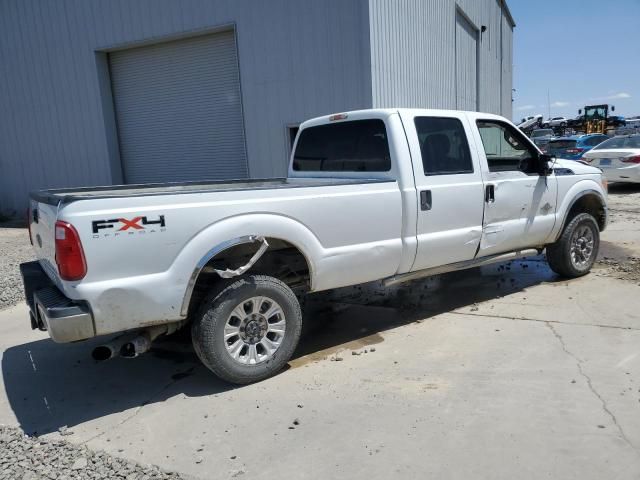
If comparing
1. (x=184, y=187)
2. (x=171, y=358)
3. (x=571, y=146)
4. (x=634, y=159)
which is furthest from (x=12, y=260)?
(x=571, y=146)

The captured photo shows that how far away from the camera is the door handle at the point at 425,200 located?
4809mm

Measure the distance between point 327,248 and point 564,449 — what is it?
2.15 m

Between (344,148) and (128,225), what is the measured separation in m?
2.57

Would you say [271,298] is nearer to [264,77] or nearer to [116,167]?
[264,77]

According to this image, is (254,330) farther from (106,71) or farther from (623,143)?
(623,143)

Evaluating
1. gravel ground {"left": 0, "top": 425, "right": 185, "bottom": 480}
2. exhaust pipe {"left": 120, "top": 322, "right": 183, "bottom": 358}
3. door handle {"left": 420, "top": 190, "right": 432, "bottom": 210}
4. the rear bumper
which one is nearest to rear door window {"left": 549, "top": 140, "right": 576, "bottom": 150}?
door handle {"left": 420, "top": 190, "right": 432, "bottom": 210}

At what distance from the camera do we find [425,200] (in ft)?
15.9

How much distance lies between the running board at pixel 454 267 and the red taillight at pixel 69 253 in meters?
2.55

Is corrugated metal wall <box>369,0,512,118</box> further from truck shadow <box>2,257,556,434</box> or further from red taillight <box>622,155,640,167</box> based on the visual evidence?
truck shadow <box>2,257,556,434</box>

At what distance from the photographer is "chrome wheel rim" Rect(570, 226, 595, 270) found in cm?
650

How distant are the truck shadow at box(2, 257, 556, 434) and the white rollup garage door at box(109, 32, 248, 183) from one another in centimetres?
721

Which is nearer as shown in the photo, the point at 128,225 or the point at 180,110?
the point at 128,225

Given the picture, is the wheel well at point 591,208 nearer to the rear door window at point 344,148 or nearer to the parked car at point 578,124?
the rear door window at point 344,148

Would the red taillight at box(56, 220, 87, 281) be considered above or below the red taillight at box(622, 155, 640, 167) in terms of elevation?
above
